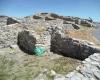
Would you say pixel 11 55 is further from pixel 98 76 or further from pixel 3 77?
pixel 98 76

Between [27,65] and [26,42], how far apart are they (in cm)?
457

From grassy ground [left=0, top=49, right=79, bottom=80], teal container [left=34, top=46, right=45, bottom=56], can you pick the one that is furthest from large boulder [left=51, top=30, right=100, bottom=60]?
teal container [left=34, top=46, right=45, bottom=56]

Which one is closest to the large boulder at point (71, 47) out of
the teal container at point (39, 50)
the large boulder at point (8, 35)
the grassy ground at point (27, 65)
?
the grassy ground at point (27, 65)

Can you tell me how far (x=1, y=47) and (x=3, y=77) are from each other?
7113 millimetres

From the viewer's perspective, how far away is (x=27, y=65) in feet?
54.0

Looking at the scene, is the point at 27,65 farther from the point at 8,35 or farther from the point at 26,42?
the point at 8,35

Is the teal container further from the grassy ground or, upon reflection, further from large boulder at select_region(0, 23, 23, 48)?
large boulder at select_region(0, 23, 23, 48)

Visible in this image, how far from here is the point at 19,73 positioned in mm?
14820

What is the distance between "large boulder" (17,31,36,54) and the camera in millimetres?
19500

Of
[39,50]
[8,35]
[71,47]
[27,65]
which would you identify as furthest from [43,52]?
[8,35]

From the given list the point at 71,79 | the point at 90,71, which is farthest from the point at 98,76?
the point at 71,79

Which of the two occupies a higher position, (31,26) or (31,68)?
(31,26)

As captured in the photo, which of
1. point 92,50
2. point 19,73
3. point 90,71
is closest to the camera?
point 90,71

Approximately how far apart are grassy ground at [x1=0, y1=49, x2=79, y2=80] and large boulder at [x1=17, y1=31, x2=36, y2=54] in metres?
0.80
